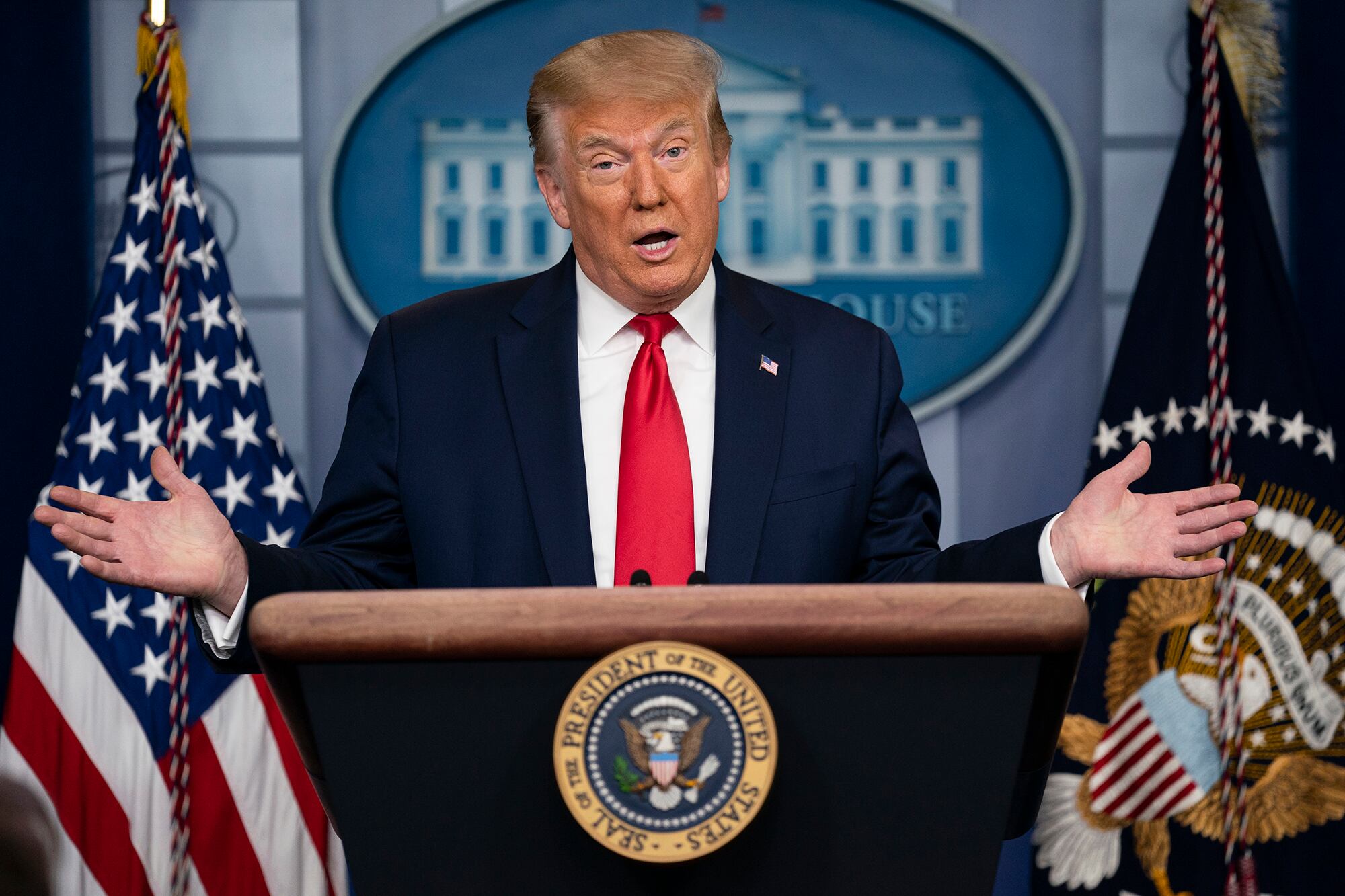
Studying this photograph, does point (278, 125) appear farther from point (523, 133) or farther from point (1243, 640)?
point (1243, 640)

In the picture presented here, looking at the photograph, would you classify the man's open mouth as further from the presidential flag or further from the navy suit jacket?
the presidential flag

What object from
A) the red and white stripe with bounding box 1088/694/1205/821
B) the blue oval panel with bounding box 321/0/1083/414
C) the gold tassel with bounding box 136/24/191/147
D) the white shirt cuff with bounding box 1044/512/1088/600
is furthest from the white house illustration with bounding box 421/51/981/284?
the white shirt cuff with bounding box 1044/512/1088/600

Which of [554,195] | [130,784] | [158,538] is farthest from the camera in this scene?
[130,784]

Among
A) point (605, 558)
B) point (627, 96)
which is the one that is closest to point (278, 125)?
point (627, 96)

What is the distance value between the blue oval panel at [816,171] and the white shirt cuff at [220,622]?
1.73m

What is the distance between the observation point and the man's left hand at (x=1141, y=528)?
114cm

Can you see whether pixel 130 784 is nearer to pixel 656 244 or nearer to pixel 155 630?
pixel 155 630

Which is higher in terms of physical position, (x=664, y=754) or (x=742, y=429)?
(x=742, y=429)

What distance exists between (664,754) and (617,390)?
0.87 m

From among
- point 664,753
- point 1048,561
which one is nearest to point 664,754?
point 664,753

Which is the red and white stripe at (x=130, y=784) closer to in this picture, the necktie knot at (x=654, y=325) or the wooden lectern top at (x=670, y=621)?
the necktie knot at (x=654, y=325)

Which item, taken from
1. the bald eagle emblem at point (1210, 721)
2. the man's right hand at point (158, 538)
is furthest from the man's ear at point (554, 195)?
the bald eagle emblem at point (1210, 721)

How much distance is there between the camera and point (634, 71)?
1.60m

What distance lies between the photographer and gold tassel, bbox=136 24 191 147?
2.57 m
